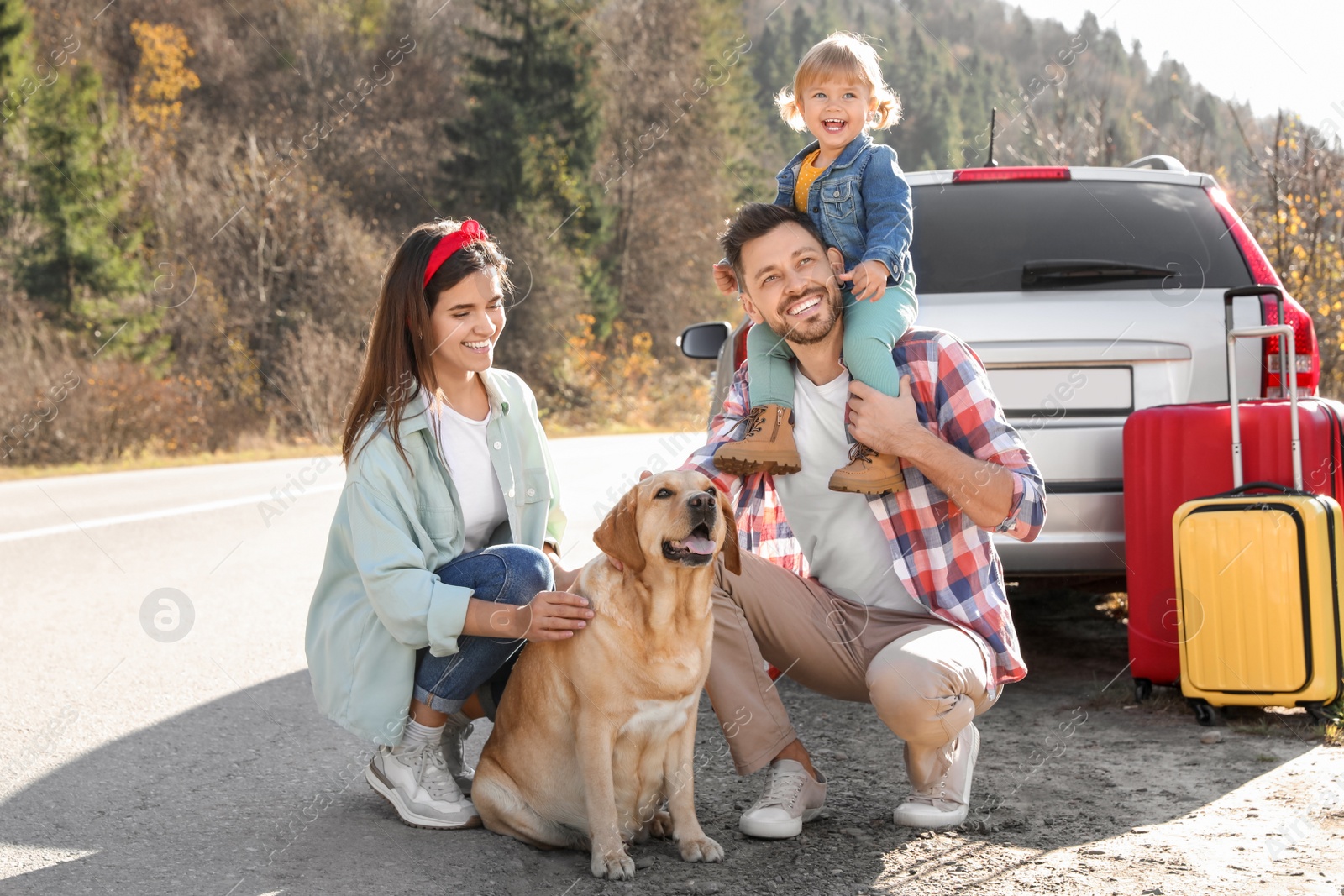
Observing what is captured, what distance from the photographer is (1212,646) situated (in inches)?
154

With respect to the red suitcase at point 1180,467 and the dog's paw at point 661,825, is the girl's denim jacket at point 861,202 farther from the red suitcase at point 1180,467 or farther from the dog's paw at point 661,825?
the dog's paw at point 661,825

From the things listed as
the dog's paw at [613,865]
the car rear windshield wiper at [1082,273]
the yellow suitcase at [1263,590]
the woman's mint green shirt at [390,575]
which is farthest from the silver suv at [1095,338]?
the dog's paw at [613,865]

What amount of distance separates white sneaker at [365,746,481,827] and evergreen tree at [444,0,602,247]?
30.1 metres

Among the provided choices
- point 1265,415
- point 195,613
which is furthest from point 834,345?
point 195,613

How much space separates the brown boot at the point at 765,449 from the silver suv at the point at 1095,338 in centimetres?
104

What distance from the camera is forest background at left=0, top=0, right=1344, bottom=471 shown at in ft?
61.2

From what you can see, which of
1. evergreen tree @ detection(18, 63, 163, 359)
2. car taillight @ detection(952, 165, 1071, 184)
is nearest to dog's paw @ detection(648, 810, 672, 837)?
car taillight @ detection(952, 165, 1071, 184)

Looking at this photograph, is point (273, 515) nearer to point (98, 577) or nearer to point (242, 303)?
point (98, 577)

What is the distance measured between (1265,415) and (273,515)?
803 centimetres

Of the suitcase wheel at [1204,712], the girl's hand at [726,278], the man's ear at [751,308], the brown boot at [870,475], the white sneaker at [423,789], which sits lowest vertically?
the suitcase wheel at [1204,712]

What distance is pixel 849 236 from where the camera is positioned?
3975mm

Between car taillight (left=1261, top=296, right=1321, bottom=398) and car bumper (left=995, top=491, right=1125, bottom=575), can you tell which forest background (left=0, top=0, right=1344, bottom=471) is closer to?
car taillight (left=1261, top=296, right=1321, bottom=398)

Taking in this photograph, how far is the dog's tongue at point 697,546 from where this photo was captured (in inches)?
116

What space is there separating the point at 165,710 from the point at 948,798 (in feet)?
9.92
